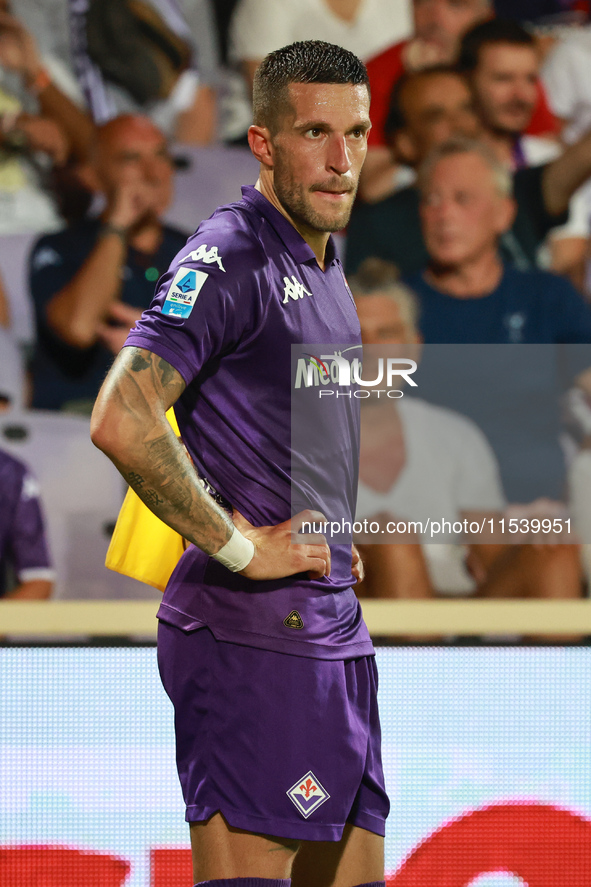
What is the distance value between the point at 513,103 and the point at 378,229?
2.41 feet

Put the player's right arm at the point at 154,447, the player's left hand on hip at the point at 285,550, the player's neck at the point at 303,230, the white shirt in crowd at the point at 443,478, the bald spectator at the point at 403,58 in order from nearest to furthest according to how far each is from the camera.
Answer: the player's right arm at the point at 154,447 → the player's left hand on hip at the point at 285,550 → the player's neck at the point at 303,230 → the white shirt in crowd at the point at 443,478 → the bald spectator at the point at 403,58

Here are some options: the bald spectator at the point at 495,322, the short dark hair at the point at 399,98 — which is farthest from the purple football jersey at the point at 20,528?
the short dark hair at the point at 399,98

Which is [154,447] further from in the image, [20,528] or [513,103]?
[513,103]

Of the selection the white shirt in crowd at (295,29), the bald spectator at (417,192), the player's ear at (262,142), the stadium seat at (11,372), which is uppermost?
the white shirt in crowd at (295,29)

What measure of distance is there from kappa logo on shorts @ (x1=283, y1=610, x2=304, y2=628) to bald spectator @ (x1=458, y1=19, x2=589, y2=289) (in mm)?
2524

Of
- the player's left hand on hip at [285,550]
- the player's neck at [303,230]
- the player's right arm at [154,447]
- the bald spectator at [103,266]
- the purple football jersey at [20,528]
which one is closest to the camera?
the player's right arm at [154,447]

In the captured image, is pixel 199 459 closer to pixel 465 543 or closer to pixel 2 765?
pixel 2 765

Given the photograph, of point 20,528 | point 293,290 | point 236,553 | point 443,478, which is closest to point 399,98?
point 443,478

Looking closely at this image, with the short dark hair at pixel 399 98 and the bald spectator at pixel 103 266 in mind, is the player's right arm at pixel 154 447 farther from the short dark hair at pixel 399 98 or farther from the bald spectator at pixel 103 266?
the short dark hair at pixel 399 98

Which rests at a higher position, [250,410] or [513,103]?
[513,103]

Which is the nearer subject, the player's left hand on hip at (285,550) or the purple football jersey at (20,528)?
the player's left hand on hip at (285,550)

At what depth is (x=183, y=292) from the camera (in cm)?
113

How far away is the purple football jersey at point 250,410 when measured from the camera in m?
1.17

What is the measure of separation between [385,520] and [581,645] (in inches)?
34.3
